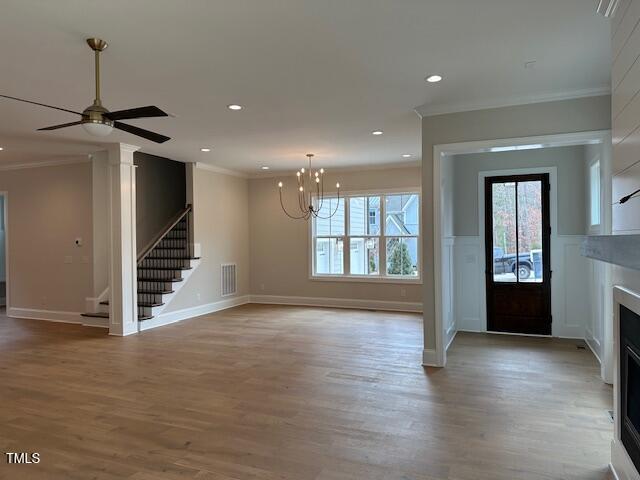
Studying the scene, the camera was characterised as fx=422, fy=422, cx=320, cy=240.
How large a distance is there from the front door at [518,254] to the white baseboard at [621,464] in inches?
146

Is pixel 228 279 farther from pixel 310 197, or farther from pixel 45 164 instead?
pixel 45 164

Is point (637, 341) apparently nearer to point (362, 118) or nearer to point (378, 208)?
point (362, 118)

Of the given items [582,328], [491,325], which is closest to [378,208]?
[491,325]

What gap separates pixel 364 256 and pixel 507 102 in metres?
4.75

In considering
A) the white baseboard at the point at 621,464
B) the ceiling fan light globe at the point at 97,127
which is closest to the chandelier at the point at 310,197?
the ceiling fan light globe at the point at 97,127

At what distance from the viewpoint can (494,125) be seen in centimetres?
432

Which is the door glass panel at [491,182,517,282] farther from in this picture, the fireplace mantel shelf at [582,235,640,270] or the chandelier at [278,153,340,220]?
the fireplace mantel shelf at [582,235,640,270]

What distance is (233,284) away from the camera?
884cm

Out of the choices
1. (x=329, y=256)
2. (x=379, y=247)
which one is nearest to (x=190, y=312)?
(x=329, y=256)

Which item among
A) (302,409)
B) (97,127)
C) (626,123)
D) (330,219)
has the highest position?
(97,127)

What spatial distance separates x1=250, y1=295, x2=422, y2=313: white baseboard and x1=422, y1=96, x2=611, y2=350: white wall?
343 cm

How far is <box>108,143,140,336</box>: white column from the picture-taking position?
243 inches

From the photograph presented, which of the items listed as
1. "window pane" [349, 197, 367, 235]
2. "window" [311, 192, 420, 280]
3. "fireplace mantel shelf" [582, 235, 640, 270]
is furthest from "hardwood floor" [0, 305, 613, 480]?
"window pane" [349, 197, 367, 235]

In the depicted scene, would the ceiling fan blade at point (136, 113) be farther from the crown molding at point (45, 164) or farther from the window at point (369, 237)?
the window at point (369, 237)
